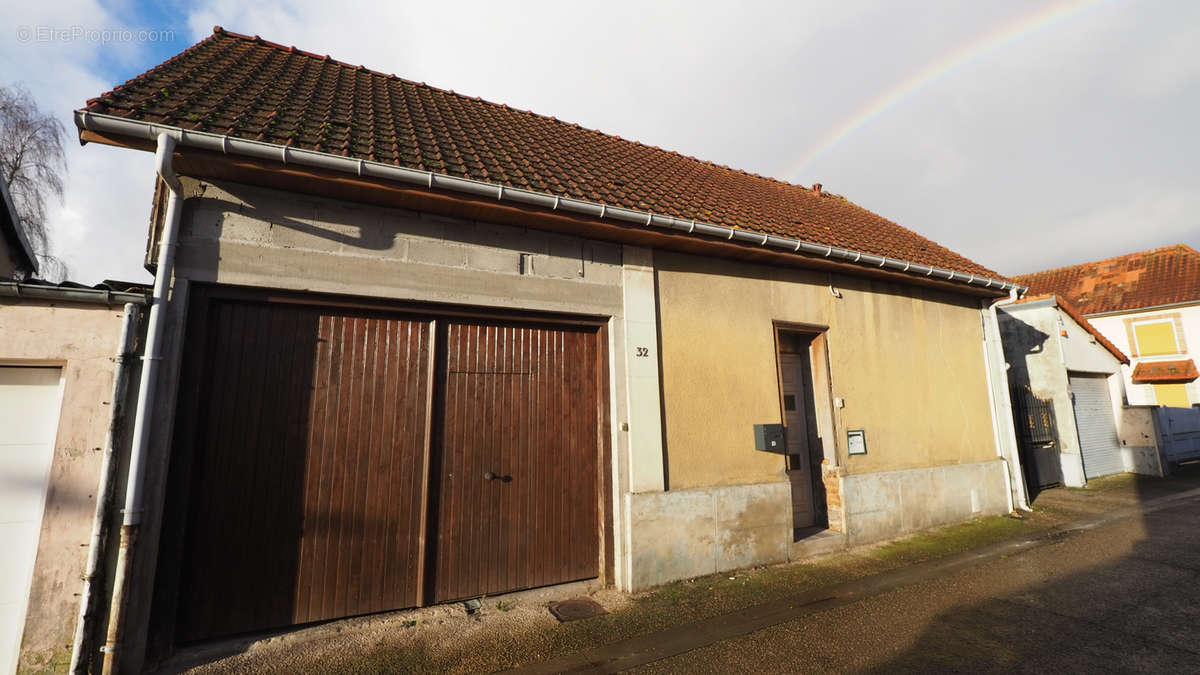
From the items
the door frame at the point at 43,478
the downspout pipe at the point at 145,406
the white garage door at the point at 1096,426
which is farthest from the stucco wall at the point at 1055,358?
the door frame at the point at 43,478

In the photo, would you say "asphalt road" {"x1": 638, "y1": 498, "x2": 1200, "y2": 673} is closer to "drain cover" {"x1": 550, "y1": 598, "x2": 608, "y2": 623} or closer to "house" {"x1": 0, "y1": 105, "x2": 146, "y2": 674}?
"drain cover" {"x1": 550, "y1": 598, "x2": 608, "y2": 623}

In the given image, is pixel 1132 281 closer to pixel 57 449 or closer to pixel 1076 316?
pixel 1076 316

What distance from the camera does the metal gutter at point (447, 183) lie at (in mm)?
3184

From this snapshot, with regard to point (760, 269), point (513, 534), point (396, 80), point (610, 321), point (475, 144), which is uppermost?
point (396, 80)

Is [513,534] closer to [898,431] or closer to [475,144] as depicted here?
[475,144]

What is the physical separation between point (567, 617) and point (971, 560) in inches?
174

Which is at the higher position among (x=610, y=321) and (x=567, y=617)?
(x=610, y=321)

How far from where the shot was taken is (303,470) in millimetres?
3701

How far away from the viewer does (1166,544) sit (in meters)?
5.40

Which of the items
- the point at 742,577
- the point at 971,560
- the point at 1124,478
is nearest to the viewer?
the point at 742,577

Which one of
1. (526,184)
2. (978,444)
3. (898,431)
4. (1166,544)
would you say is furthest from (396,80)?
(1166,544)

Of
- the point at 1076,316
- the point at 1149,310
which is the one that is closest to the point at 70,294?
the point at 1076,316

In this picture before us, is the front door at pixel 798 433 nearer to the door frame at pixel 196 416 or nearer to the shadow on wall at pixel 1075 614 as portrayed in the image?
the shadow on wall at pixel 1075 614

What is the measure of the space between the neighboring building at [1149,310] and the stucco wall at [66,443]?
2285 cm
